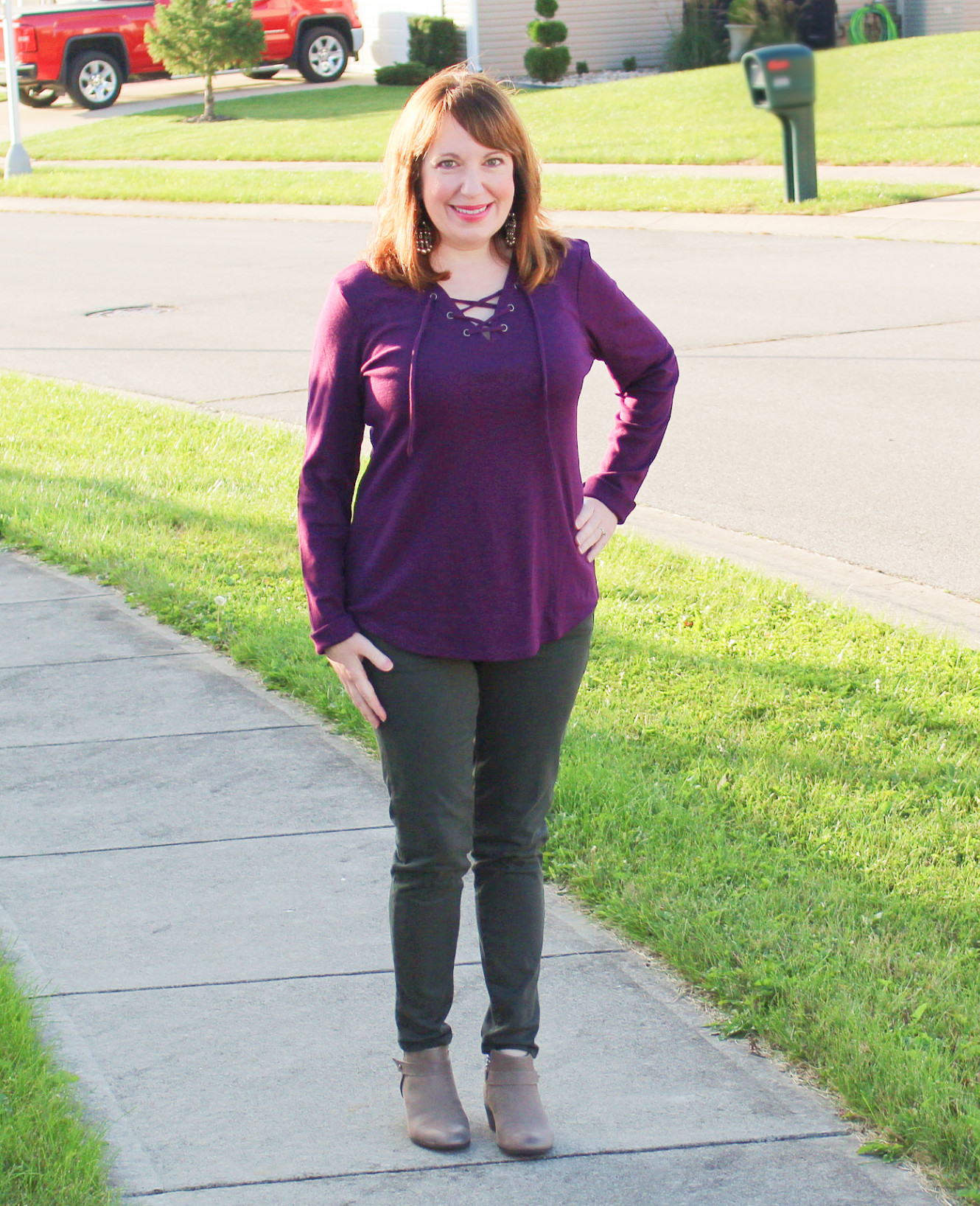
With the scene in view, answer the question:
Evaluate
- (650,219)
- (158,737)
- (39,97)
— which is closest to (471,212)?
(158,737)

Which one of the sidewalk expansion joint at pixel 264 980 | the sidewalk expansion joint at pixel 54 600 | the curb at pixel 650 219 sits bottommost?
the sidewalk expansion joint at pixel 264 980

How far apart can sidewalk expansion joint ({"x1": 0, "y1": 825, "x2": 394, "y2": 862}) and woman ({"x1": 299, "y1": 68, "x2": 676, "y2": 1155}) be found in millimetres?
1320

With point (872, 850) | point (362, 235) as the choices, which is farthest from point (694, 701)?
point (362, 235)

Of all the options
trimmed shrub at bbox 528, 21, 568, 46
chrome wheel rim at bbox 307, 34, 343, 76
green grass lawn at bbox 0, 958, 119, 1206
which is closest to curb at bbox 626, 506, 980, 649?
green grass lawn at bbox 0, 958, 119, 1206

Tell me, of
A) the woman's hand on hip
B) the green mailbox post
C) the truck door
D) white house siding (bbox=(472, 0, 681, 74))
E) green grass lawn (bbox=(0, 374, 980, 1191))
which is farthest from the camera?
white house siding (bbox=(472, 0, 681, 74))

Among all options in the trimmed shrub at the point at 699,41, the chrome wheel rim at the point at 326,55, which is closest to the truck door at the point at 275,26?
the chrome wheel rim at the point at 326,55

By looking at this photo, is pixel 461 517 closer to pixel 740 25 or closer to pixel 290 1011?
pixel 290 1011

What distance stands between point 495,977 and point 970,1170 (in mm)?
905

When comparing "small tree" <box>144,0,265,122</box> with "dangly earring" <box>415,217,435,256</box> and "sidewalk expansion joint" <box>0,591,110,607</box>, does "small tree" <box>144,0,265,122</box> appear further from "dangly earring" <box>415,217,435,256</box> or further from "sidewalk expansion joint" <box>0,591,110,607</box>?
"dangly earring" <box>415,217,435,256</box>

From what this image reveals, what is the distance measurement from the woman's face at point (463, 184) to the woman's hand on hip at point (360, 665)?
0.72 m

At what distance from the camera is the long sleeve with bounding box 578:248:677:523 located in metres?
2.73

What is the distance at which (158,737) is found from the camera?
4.80 metres

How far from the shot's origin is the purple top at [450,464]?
8.34 feet

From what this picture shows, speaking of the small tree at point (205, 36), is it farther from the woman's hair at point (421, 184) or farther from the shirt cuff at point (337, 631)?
the shirt cuff at point (337, 631)
